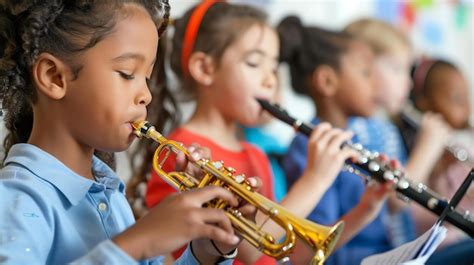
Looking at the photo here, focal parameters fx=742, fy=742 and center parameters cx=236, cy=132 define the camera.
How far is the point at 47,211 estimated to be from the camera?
81 cm

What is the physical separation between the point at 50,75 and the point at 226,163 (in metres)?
0.55

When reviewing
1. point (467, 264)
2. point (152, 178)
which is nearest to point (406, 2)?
point (467, 264)

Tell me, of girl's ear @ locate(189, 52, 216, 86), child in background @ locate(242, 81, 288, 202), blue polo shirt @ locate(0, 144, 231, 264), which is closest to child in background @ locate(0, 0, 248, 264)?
blue polo shirt @ locate(0, 144, 231, 264)

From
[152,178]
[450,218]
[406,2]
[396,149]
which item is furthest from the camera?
[406,2]

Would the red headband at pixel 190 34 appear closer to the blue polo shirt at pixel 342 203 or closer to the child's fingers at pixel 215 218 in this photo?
the blue polo shirt at pixel 342 203

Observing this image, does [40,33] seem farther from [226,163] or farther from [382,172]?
[382,172]

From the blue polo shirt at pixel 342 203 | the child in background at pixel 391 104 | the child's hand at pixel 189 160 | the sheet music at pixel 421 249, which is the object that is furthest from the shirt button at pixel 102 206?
the child in background at pixel 391 104

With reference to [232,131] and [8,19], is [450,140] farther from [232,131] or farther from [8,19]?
[8,19]

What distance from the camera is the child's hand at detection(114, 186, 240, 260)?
0.72m

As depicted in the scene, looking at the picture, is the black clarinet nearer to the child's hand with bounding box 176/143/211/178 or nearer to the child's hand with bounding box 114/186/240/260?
the child's hand with bounding box 176/143/211/178

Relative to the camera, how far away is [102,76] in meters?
0.83

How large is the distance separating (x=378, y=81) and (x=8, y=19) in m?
1.34

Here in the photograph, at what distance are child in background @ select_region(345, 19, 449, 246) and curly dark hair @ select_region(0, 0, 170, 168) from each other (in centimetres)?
107

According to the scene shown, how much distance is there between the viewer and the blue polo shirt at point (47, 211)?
2.50 feet
